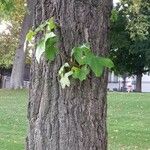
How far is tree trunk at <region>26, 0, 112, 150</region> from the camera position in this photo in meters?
3.55

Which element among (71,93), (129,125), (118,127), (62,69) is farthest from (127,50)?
(62,69)

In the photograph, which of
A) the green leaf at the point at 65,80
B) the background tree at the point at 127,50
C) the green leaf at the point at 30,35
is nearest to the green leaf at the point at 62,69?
the green leaf at the point at 65,80

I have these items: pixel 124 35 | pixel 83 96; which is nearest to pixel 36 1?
pixel 83 96

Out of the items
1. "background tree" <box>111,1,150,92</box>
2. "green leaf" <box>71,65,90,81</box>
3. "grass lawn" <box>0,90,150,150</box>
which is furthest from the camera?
"background tree" <box>111,1,150,92</box>

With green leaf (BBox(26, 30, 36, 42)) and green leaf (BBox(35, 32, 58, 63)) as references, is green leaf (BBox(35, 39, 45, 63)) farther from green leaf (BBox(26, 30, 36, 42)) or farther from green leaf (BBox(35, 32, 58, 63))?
green leaf (BBox(26, 30, 36, 42))

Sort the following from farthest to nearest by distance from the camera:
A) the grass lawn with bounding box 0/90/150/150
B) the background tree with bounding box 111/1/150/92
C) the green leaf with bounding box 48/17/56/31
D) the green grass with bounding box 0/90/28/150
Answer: the background tree with bounding box 111/1/150/92
the grass lawn with bounding box 0/90/150/150
the green grass with bounding box 0/90/28/150
the green leaf with bounding box 48/17/56/31

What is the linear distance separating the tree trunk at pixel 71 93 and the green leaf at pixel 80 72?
19 centimetres

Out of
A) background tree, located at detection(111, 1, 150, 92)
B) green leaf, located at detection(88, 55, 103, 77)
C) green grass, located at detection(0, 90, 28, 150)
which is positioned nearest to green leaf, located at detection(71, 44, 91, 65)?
green leaf, located at detection(88, 55, 103, 77)

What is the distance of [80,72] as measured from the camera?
334 centimetres

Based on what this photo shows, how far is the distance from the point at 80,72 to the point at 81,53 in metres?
0.12

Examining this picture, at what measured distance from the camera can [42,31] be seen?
3580mm

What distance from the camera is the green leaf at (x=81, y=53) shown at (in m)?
3.28

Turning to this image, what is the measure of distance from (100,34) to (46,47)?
0.49 m

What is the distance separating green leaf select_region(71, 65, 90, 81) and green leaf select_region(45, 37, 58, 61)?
171 mm
